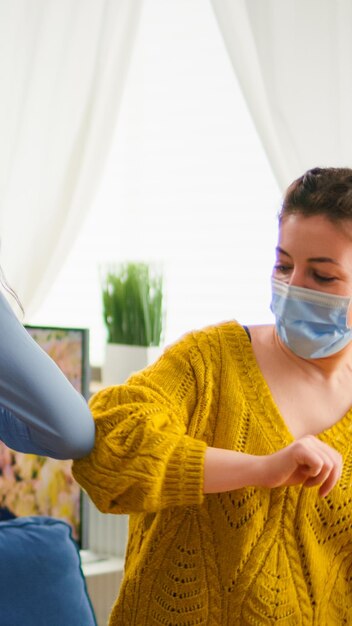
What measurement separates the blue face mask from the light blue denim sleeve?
1.18 ft

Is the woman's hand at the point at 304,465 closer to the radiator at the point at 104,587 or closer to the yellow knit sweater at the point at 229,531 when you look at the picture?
the yellow knit sweater at the point at 229,531

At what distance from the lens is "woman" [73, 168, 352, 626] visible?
4.53ft

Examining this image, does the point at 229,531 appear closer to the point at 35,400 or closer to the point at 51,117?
the point at 35,400

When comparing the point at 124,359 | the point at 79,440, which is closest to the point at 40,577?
the point at 79,440

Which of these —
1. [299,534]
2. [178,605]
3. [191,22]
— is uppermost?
Answer: [191,22]

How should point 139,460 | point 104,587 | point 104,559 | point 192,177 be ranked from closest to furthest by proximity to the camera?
point 139,460, point 104,587, point 104,559, point 192,177

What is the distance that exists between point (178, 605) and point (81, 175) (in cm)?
→ 195

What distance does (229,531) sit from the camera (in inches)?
55.1

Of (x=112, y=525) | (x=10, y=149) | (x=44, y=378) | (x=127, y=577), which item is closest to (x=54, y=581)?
(x=127, y=577)

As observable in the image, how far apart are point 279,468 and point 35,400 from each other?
330 mm

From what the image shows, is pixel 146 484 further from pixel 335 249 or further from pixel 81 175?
pixel 81 175

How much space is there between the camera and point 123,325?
122 inches

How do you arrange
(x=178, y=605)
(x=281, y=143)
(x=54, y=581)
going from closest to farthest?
(x=178, y=605)
(x=54, y=581)
(x=281, y=143)

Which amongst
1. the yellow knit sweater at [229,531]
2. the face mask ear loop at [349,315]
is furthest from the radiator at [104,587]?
the face mask ear loop at [349,315]
